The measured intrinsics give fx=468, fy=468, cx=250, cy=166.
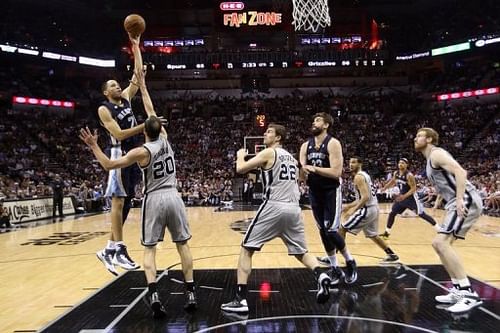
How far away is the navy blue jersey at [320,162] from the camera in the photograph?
5.89 m

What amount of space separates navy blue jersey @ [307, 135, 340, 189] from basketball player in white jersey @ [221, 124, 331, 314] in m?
0.87

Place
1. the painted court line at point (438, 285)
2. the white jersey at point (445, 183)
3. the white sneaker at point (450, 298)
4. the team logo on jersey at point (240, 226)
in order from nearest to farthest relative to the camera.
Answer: the painted court line at point (438, 285), the white sneaker at point (450, 298), the white jersey at point (445, 183), the team logo on jersey at point (240, 226)

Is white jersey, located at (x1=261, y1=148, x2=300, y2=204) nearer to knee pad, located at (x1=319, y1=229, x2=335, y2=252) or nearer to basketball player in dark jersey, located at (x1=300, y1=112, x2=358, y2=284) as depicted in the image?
basketball player in dark jersey, located at (x1=300, y1=112, x2=358, y2=284)

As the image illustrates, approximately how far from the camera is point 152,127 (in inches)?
193

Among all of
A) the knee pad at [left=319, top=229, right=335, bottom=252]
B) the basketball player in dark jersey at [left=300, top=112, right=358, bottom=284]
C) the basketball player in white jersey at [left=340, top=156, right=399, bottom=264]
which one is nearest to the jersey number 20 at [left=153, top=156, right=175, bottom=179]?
the basketball player in dark jersey at [left=300, top=112, right=358, bottom=284]

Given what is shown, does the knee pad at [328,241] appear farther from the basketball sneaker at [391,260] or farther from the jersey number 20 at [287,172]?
the basketball sneaker at [391,260]

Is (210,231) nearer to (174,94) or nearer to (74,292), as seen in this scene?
(74,292)

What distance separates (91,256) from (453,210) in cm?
641

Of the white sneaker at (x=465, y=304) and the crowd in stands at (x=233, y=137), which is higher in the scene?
the crowd in stands at (x=233, y=137)

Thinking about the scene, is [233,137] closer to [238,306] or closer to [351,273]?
[351,273]

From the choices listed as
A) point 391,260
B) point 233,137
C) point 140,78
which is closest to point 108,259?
point 140,78

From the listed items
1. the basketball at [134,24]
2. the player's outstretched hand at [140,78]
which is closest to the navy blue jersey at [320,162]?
the player's outstretched hand at [140,78]

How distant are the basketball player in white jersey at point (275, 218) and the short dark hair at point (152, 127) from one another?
895 mm

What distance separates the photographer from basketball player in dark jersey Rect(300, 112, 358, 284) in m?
5.86
